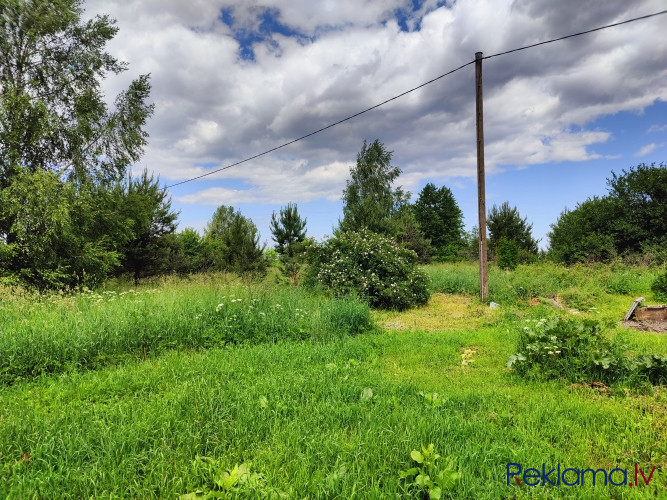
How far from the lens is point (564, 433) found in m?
2.68

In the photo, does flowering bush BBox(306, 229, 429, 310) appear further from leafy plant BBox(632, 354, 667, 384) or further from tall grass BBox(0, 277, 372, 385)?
leafy plant BBox(632, 354, 667, 384)

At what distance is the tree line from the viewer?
11500mm

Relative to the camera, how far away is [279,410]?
298 centimetres

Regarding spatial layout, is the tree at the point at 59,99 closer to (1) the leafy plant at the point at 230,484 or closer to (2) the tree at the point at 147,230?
(2) the tree at the point at 147,230

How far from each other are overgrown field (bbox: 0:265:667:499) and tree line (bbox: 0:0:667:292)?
500cm

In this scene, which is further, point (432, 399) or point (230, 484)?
point (432, 399)

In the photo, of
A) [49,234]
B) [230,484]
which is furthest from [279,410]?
[49,234]

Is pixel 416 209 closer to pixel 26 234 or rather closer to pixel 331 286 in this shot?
pixel 331 286

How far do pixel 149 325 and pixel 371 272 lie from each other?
6.07m

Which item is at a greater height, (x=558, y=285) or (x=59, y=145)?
(x=59, y=145)

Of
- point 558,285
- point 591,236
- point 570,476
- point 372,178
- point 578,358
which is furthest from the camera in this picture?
point 372,178

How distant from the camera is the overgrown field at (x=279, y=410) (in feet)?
6.89

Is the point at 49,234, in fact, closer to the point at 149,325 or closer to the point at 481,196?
the point at 149,325

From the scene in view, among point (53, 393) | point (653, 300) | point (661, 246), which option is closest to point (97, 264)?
point (53, 393)
